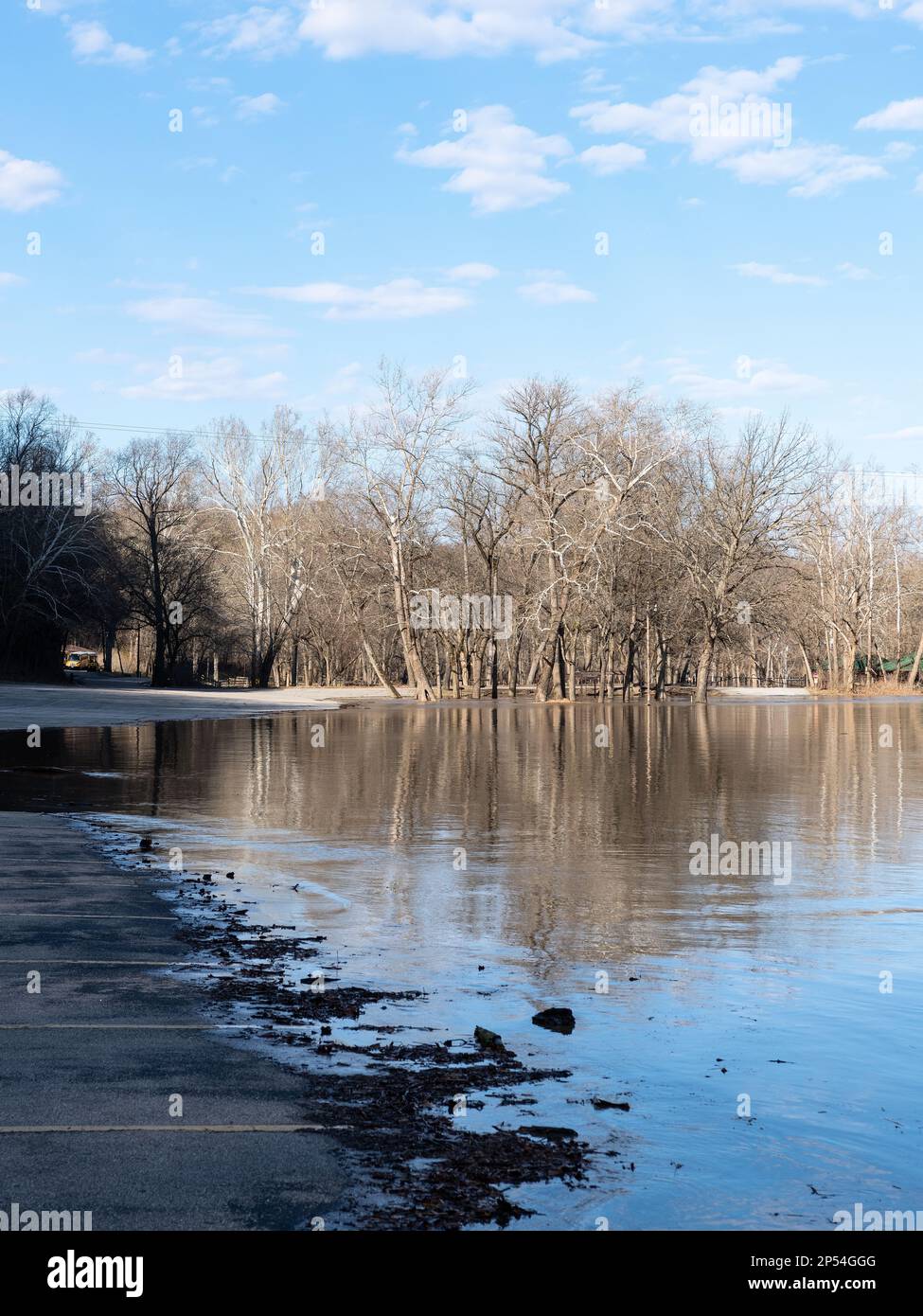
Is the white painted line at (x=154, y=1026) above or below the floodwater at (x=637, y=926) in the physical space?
above

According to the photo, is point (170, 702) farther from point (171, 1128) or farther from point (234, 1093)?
point (171, 1128)

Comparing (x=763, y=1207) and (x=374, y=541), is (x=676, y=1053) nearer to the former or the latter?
(x=763, y=1207)

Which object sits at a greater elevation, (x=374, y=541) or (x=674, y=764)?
(x=374, y=541)

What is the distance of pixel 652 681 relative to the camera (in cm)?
8800

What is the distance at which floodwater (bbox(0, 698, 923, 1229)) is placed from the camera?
5.94 meters

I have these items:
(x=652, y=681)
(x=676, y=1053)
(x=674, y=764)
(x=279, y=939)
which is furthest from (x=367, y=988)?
(x=652, y=681)

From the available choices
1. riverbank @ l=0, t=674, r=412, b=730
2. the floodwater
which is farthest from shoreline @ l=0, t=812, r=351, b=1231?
riverbank @ l=0, t=674, r=412, b=730

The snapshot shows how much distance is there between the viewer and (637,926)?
11.2m

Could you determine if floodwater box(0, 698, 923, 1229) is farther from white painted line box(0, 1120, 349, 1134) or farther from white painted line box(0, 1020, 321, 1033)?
white painted line box(0, 1020, 321, 1033)

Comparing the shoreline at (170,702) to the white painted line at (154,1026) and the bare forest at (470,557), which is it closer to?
the bare forest at (470,557)

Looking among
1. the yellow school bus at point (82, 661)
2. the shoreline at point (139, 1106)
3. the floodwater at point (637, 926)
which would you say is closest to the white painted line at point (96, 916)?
the shoreline at point (139, 1106)

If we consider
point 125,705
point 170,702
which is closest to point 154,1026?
point 125,705

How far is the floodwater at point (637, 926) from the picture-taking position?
19.5ft
